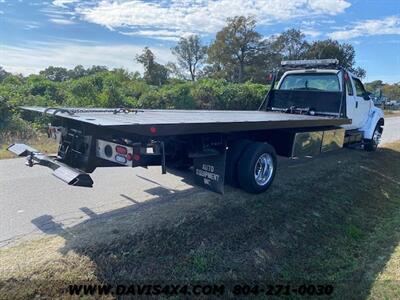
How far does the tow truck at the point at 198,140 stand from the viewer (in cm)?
403

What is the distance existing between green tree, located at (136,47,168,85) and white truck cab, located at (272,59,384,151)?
123 feet

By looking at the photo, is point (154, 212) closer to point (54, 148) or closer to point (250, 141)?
point (250, 141)

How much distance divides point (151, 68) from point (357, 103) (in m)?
40.4

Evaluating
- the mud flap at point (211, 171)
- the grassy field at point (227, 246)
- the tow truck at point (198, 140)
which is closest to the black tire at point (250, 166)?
the tow truck at point (198, 140)

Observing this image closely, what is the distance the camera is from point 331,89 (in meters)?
8.51

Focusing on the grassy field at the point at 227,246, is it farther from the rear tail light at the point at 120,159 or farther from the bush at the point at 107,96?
the bush at the point at 107,96

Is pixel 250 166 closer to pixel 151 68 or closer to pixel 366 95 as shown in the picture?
pixel 366 95

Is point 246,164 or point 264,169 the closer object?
point 246,164

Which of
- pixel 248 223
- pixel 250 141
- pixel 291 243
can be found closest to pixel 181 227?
pixel 248 223

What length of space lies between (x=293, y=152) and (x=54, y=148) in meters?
6.10

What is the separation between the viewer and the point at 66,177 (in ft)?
13.1

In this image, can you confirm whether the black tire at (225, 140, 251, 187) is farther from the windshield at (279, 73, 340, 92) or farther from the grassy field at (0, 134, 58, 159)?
the grassy field at (0, 134, 58, 159)

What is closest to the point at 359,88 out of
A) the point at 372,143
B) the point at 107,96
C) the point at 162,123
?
the point at 372,143

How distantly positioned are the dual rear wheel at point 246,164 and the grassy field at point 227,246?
0.21 metres
